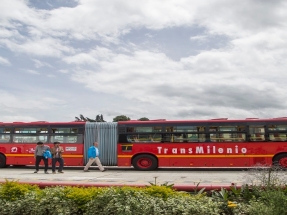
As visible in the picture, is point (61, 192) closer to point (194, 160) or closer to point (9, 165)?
point (194, 160)

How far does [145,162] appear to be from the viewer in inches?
795

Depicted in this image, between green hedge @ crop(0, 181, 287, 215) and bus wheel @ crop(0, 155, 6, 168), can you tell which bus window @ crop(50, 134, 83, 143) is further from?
green hedge @ crop(0, 181, 287, 215)

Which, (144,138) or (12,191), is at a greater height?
(144,138)

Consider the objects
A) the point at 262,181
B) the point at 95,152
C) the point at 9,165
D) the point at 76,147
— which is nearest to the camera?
the point at 262,181

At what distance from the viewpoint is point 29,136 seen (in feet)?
70.7

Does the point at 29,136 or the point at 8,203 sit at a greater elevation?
the point at 29,136

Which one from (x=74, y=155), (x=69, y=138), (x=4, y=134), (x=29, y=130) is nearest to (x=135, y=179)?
(x=74, y=155)

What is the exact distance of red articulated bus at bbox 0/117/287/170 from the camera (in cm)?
1909

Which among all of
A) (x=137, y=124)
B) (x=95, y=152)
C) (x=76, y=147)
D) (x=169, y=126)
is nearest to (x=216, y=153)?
(x=169, y=126)

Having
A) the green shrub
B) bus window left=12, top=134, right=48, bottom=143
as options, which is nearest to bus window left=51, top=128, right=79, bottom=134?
bus window left=12, top=134, right=48, bottom=143

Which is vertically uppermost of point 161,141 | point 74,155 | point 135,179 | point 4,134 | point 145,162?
point 4,134

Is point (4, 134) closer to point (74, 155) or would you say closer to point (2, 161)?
point (2, 161)

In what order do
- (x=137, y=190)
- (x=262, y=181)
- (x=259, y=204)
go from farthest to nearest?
1. (x=262, y=181)
2. (x=137, y=190)
3. (x=259, y=204)

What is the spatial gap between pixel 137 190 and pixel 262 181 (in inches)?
99.5
